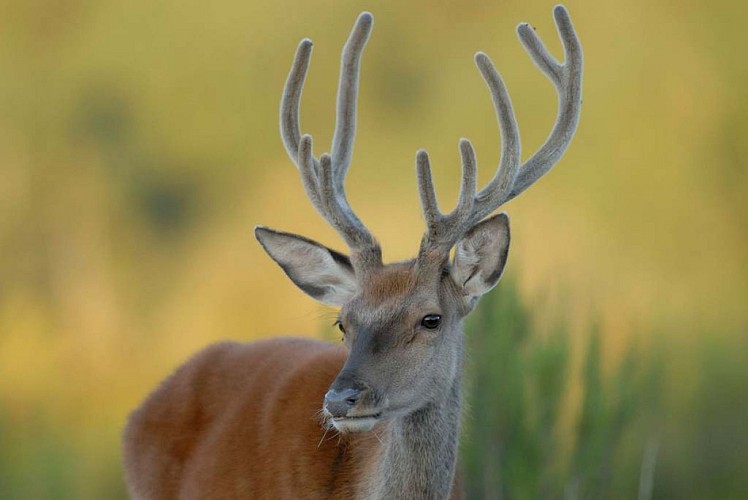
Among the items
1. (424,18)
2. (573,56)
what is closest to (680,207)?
(424,18)

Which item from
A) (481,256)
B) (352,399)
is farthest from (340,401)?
(481,256)

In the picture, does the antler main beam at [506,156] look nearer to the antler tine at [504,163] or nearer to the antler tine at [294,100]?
the antler tine at [504,163]

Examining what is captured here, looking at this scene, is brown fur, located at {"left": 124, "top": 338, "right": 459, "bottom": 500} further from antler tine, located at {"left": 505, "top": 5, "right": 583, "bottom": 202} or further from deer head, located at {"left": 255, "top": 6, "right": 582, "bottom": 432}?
antler tine, located at {"left": 505, "top": 5, "right": 583, "bottom": 202}

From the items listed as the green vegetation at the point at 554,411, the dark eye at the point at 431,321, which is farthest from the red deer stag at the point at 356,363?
the green vegetation at the point at 554,411

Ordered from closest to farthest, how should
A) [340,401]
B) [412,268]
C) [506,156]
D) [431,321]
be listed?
1. [340,401]
2. [431,321]
3. [412,268]
4. [506,156]

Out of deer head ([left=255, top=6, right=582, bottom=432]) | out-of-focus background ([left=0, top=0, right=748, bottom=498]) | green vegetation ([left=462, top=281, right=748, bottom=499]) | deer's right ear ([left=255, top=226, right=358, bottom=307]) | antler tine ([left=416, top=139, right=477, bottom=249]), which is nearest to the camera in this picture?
deer head ([left=255, top=6, right=582, bottom=432])

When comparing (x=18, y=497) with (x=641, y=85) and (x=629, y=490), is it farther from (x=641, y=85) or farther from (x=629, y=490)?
(x=641, y=85)

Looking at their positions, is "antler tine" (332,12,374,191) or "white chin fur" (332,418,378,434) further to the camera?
"antler tine" (332,12,374,191)

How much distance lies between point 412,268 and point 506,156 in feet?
1.73

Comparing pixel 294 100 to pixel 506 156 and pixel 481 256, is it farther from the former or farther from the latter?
pixel 481 256

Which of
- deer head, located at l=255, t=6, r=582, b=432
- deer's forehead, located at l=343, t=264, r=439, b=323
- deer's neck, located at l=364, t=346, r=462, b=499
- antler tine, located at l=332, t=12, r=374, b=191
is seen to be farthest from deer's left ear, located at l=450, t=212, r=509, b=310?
antler tine, located at l=332, t=12, r=374, b=191

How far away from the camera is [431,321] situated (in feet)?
12.6

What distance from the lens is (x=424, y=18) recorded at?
38.1 feet

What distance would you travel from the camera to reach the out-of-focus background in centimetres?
682
